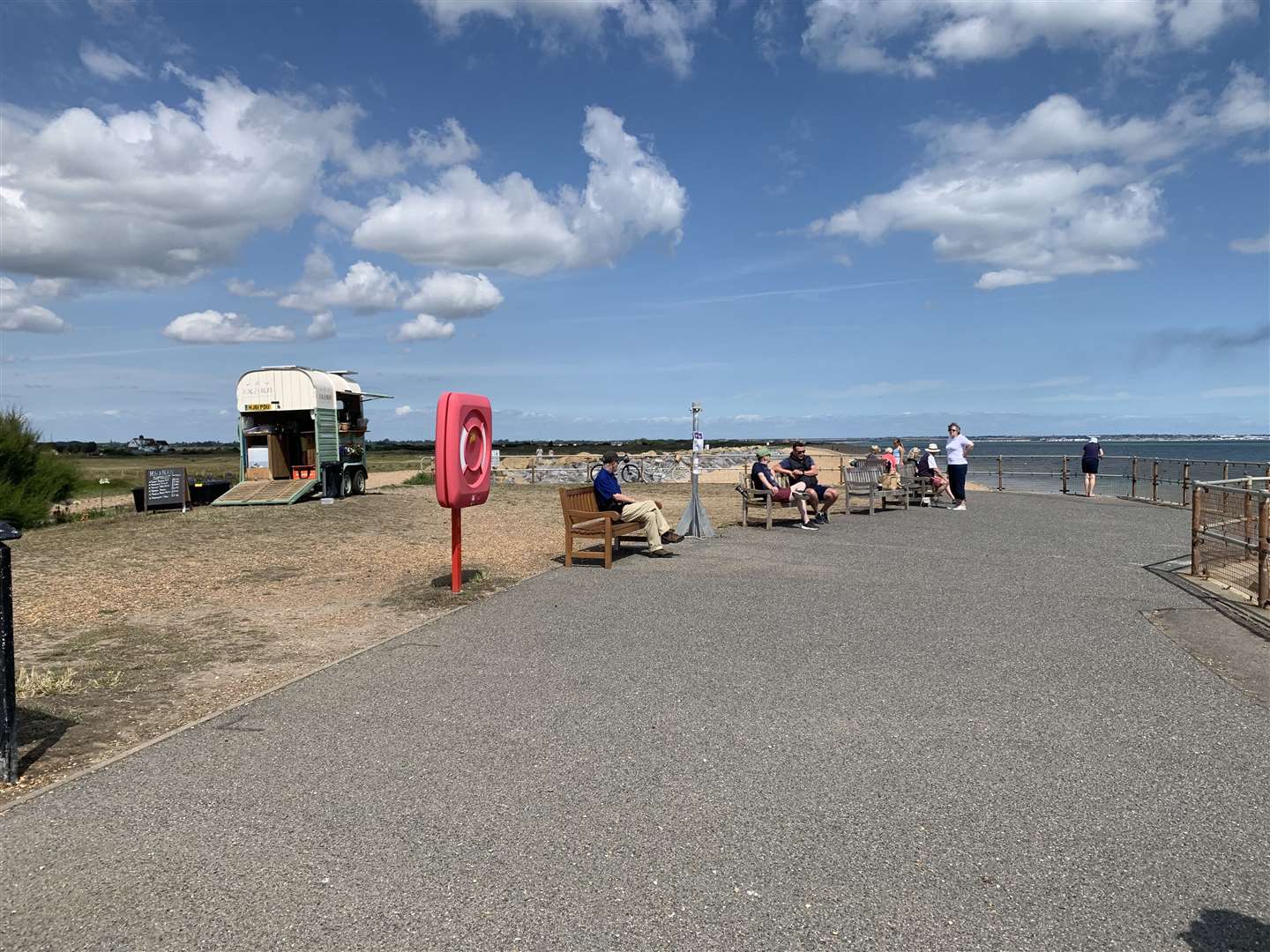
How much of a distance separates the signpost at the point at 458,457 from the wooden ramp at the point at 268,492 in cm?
1124

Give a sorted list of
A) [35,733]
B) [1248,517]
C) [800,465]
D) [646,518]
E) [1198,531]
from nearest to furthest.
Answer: [35,733] < [1248,517] < [1198,531] < [646,518] < [800,465]

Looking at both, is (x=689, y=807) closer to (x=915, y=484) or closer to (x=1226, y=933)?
(x=1226, y=933)

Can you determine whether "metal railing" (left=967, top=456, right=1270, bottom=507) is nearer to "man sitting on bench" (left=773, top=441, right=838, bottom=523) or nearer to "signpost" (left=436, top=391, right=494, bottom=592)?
"man sitting on bench" (left=773, top=441, right=838, bottom=523)

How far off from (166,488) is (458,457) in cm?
1244

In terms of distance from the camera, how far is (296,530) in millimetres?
14742

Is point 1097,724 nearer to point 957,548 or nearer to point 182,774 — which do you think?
point 182,774

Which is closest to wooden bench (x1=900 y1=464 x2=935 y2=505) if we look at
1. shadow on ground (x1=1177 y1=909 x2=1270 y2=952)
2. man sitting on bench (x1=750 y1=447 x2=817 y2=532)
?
man sitting on bench (x1=750 y1=447 x2=817 y2=532)

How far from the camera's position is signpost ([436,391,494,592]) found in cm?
868

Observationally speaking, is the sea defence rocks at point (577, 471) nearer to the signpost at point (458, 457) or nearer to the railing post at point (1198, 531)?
the signpost at point (458, 457)

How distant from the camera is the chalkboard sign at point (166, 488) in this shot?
18.4 meters

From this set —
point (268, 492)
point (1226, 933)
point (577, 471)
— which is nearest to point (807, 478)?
point (268, 492)

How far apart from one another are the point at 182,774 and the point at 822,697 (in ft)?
10.8

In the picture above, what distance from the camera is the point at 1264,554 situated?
8.04m

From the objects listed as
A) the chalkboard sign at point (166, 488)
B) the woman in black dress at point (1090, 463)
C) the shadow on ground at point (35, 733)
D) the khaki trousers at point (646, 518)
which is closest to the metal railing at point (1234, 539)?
the khaki trousers at point (646, 518)
